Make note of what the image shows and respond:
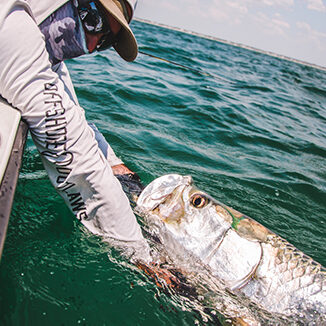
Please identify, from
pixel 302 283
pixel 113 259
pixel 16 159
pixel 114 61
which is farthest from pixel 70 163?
pixel 114 61

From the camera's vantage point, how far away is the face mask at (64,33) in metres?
1.67

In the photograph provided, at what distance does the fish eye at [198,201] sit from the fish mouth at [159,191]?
0.47 ft

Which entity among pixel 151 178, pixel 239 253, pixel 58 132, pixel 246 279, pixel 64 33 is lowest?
pixel 151 178

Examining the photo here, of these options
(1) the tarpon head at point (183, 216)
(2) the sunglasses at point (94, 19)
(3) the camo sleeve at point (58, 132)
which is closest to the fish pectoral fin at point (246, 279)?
(1) the tarpon head at point (183, 216)

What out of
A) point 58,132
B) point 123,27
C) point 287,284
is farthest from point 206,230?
point 123,27

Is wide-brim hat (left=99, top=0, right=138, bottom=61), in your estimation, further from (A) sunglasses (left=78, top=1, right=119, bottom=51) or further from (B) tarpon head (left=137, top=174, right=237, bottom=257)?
(B) tarpon head (left=137, top=174, right=237, bottom=257)

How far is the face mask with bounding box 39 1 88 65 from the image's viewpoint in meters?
1.67

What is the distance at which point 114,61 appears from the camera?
1015 cm

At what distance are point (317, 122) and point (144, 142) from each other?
7.15m

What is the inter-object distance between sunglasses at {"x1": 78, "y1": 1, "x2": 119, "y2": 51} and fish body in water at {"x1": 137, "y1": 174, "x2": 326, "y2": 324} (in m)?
1.24

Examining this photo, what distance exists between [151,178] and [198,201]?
149 cm

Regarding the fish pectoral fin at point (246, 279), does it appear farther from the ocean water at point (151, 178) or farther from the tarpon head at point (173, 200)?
the tarpon head at point (173, 200)

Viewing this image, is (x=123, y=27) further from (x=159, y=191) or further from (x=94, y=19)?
(x=159, y=191)

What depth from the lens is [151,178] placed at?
3.77m
